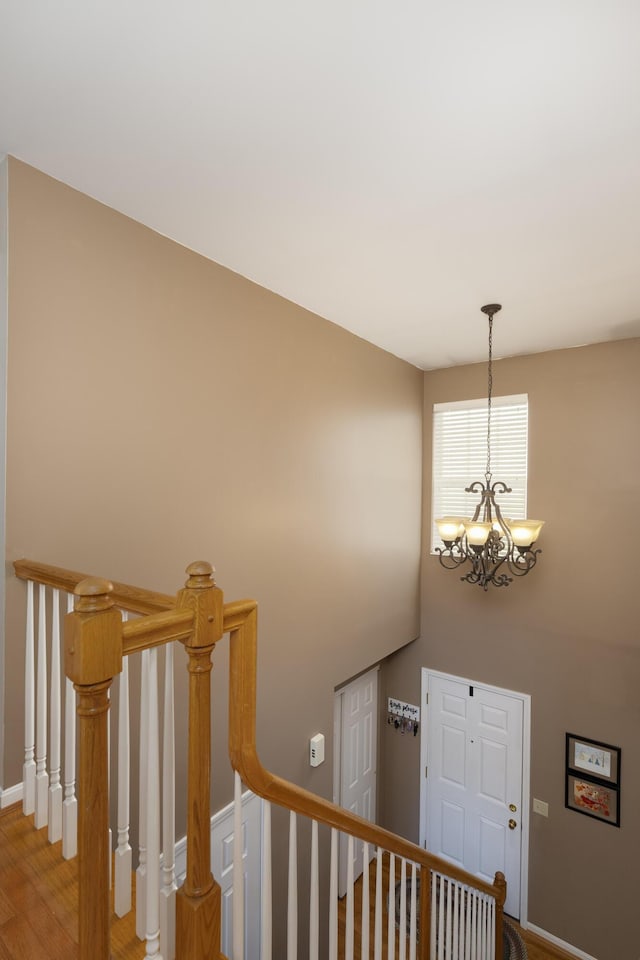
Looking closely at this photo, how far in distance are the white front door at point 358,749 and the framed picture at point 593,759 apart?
1778mm

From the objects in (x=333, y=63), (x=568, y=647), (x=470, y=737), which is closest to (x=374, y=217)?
(x=333, y=63)

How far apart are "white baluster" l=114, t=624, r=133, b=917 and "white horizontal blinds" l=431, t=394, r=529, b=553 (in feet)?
12.4

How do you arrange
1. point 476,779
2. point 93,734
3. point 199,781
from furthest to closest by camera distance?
1. point 476,779
2. point 199,781
3. point 93,734

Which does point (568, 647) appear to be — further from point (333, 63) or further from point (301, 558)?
point (333, 63)

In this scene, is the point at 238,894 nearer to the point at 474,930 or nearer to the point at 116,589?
the point at 116,589

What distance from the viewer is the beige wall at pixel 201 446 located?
188 centimetres

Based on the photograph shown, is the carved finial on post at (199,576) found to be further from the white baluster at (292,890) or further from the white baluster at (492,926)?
the white baluster at (492,926)

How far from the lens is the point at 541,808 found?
406cm

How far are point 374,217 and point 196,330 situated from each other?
1.01m

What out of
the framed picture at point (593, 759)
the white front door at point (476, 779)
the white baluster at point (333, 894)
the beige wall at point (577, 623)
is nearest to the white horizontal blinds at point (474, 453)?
the beige wall at point (577, 623)

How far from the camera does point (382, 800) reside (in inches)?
199

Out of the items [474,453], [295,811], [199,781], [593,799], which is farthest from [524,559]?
[199,781]

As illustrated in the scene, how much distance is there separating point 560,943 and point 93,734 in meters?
4.97

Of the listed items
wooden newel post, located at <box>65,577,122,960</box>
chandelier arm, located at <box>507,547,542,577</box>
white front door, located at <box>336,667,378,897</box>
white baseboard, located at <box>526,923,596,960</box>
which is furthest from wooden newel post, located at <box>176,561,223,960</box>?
white baseboard, located at <box>526,923,596,960</box>
